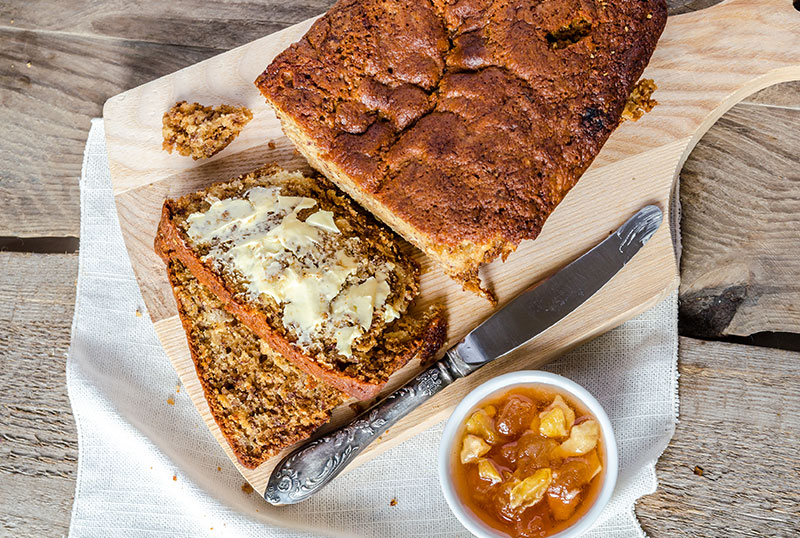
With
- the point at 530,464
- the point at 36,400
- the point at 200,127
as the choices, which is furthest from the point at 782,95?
the point at 36,400

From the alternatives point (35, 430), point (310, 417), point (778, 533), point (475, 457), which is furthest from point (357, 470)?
point (778, 533)

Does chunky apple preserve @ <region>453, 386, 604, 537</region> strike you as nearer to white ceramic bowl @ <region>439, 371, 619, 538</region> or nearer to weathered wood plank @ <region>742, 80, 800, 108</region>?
white ceramic bowl @ <region>439, 371, 619, 538</region>

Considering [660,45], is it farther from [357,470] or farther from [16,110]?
[16,110]

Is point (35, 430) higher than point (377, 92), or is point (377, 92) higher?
point (377, 92)

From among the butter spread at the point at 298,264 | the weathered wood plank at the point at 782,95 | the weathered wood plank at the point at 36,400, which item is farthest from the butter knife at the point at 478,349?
the weathered wood plank at the point at 36,400

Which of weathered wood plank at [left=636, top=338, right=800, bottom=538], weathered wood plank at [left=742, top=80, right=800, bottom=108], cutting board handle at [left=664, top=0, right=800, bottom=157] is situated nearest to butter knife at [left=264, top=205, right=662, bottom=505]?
cutting board handle at [left=664, top=0, right=800, bottom=157]

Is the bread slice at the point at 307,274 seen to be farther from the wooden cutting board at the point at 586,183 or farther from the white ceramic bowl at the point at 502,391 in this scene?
the white ceramic bowl at the point at 502,391

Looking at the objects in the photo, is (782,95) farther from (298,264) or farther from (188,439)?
(188,439)
